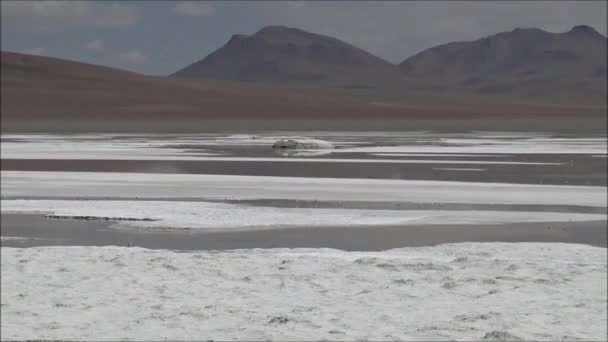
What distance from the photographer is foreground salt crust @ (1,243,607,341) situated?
6.75 m

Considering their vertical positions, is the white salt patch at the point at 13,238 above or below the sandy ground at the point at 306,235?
below

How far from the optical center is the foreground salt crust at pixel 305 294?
675 centimetres

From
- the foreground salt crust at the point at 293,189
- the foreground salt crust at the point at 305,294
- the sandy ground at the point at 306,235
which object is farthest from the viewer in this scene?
the foreground salt crust at the point at 293,189

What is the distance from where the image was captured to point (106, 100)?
8575cm

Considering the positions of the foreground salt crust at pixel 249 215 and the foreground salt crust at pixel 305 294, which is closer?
the foreground salt crust at pixel 305 294

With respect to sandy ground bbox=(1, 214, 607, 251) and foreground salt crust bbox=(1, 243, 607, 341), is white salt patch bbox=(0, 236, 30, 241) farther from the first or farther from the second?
foreground salt crust bbox=(1, 243, 607, 341)

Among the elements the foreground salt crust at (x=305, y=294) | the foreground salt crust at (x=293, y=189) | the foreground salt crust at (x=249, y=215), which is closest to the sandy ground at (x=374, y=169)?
the foreground salt crust at (x=293, y=189)

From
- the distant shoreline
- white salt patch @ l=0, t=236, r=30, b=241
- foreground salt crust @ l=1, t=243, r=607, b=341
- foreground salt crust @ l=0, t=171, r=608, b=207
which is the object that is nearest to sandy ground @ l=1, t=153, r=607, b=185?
foreground salt crust @ l=0, t=171, r=608, b=207

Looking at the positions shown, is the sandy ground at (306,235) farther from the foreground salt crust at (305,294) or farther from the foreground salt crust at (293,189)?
the foreground salt crust at (293,189)

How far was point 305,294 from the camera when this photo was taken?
784 cm

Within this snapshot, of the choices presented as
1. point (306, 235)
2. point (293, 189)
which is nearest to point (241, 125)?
point (293, 189)

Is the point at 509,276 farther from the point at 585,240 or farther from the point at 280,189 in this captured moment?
the point at 280,189

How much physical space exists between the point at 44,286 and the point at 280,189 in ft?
31.1

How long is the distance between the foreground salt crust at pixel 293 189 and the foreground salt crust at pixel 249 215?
1.49 meters
